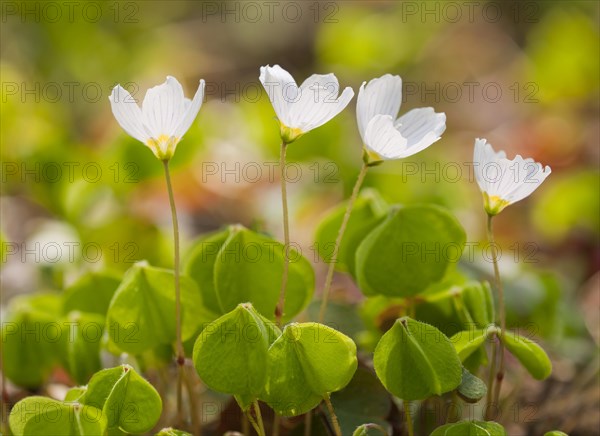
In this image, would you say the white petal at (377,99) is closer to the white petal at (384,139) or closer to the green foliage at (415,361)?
the white petal at (384,139)

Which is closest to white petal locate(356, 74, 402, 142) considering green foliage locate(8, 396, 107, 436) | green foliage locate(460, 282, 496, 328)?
green foliage locate(460, 282, 496, 328)

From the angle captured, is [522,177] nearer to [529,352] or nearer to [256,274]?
[529,352]

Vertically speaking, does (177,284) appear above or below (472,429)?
above

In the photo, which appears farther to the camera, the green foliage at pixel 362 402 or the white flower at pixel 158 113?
the green foliage at pixel 362 402

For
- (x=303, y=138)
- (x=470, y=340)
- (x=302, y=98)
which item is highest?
(x=302, y=98)

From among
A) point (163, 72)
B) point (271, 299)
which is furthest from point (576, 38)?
point (271, 299)

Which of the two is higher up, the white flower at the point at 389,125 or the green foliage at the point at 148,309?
the white flower at the point at 389,125

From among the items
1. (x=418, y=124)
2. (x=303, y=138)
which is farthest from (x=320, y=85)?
(x=303, y=138)

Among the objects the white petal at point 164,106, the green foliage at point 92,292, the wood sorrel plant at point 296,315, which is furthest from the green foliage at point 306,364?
the green foliage at point 92,292
